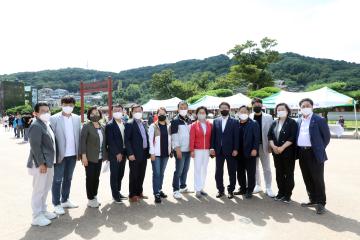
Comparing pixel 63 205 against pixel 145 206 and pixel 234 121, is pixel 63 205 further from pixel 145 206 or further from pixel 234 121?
pixel 234 121

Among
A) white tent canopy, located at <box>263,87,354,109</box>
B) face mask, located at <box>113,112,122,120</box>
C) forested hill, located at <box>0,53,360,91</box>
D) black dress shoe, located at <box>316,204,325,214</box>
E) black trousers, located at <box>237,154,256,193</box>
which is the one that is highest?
forested hill, located at <box>0,53,360,91</box>

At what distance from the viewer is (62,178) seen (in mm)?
5477

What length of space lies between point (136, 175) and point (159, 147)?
2.26ft

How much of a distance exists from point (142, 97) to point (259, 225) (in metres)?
124

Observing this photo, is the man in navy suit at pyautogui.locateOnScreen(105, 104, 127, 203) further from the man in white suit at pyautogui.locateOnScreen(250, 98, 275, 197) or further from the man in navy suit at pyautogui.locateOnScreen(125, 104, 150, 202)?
the man in white suit at pyautogui.locateOnScreen(250, 98, 275, 197)

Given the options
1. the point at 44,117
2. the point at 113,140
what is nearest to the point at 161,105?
the point at 113,140

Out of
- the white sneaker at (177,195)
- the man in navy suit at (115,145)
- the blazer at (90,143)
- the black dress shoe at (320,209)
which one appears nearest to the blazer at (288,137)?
the black dress shoe at (320,209)

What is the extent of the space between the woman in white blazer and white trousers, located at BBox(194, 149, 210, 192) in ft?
1.96

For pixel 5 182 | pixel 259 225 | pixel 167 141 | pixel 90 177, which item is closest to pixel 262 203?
pixel 259 225

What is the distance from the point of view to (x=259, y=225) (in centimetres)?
458

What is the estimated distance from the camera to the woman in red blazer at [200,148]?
6227mm

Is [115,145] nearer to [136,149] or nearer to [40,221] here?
[136,149]

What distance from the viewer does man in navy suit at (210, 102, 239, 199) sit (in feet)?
20.0

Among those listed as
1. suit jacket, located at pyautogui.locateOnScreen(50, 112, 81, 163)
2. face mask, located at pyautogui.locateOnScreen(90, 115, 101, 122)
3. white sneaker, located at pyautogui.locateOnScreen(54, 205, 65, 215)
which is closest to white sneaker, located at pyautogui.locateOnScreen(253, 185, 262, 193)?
face mask, located at pyautogui.locateOnScreen(90, 115, 101, 122)
